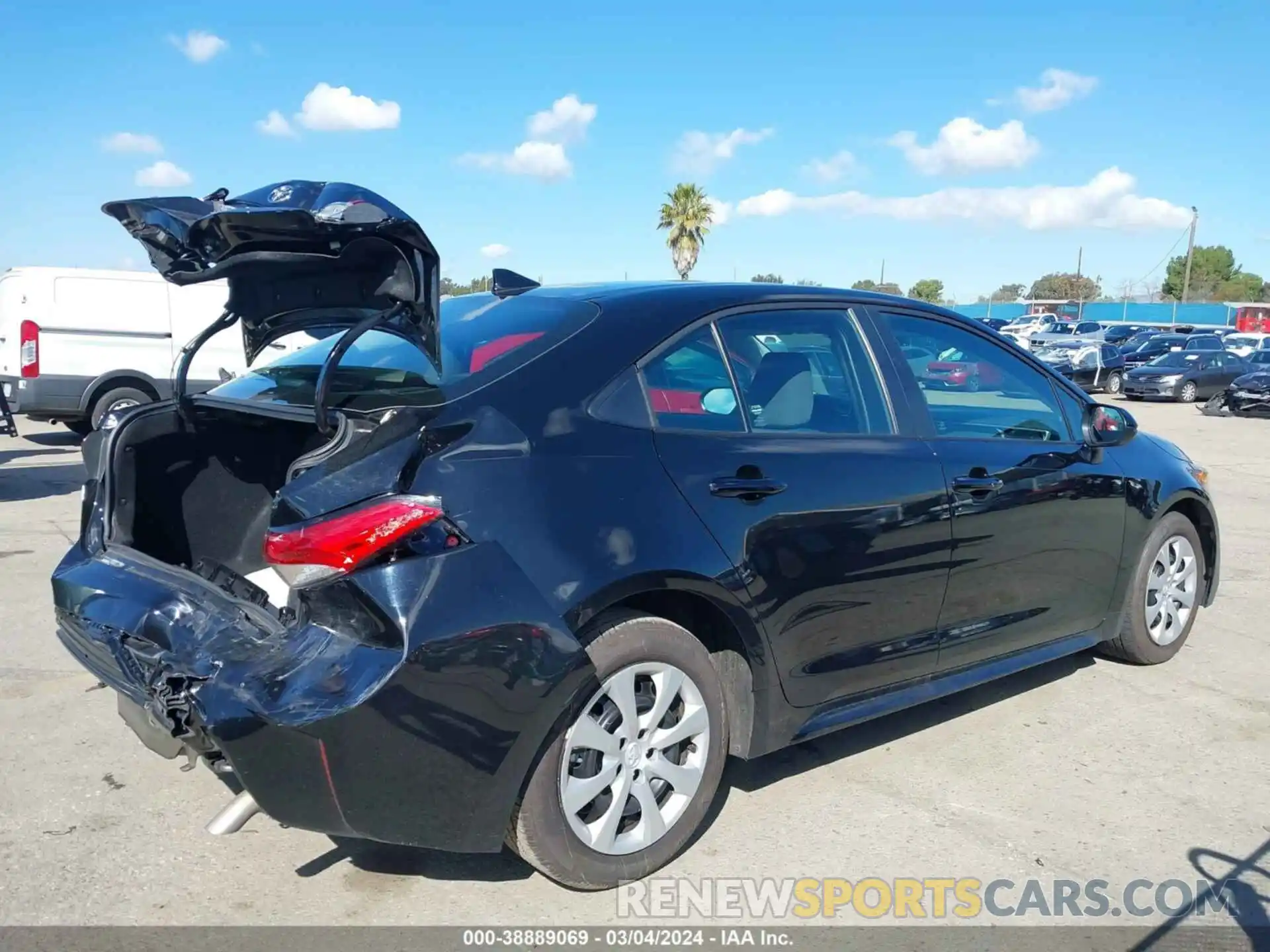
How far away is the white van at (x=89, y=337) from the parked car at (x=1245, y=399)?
1863cm

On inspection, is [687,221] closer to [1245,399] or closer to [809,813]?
[1245,399]

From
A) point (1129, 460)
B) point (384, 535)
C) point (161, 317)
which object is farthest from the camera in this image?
point (161, 317)

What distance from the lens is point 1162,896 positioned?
10.2ft

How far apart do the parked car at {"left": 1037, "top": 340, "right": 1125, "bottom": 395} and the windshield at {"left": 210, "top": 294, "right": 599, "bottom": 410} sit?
25.5 metres

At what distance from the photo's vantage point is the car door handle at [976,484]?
3805 mm

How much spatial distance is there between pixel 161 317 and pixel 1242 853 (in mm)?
12100

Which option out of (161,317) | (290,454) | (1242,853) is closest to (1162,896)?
(1242,853)

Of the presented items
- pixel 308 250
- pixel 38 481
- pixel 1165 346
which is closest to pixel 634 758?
pixel 308 250

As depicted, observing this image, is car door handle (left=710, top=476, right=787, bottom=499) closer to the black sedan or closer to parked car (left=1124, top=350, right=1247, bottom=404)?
the black sedan

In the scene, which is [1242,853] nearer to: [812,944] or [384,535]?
[812,944]

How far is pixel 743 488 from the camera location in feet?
10.4

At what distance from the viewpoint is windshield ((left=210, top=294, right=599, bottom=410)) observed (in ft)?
9.67

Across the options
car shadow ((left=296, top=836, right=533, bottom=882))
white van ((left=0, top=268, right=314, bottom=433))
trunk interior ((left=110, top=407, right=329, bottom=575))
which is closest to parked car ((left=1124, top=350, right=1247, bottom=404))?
white van ((left=0, top=268, right=314, bottom=433))

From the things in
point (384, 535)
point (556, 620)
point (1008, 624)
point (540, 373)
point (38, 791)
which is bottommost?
point (38, 791)
